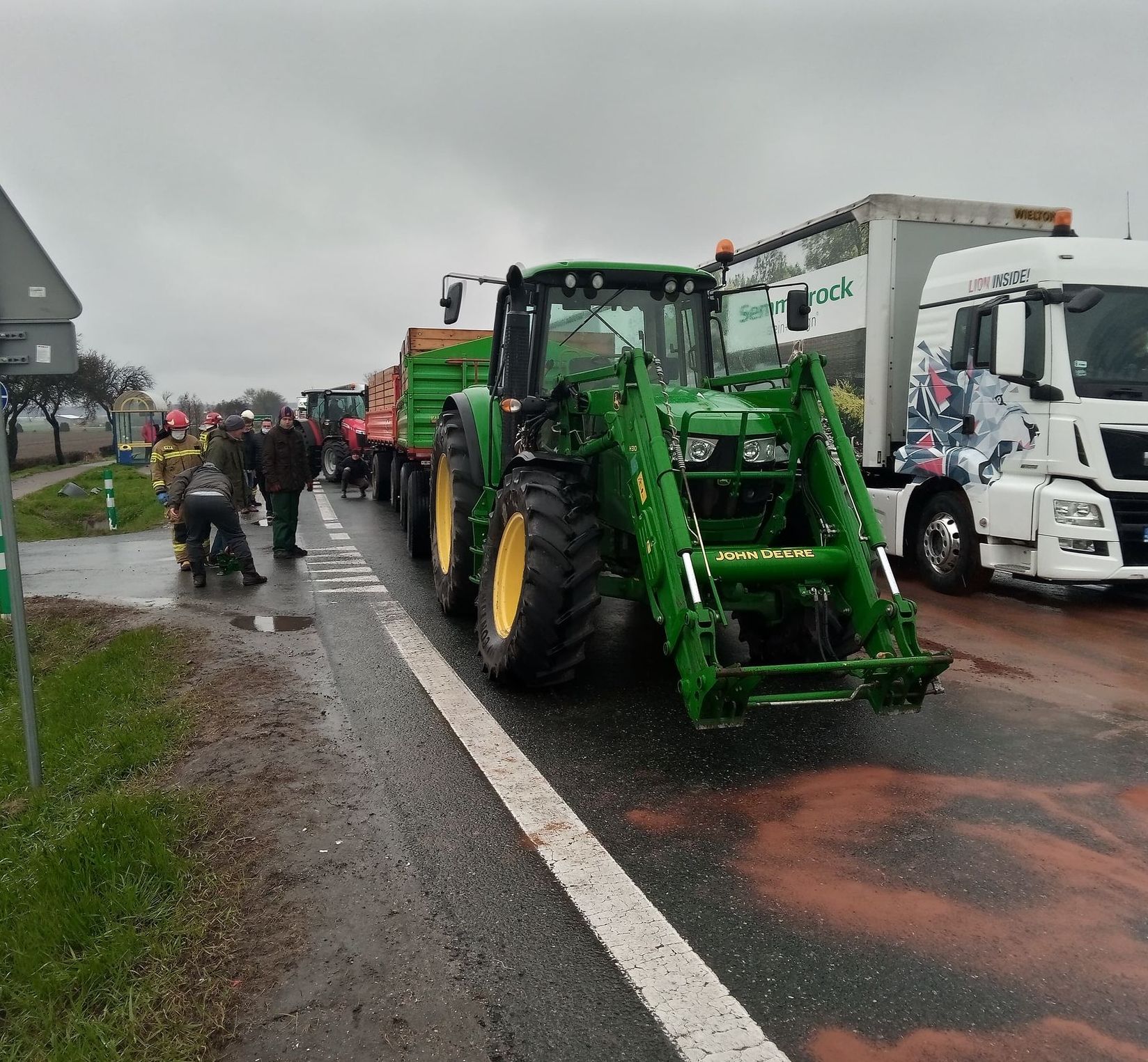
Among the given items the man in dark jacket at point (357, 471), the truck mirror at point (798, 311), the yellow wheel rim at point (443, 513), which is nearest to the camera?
the truck mirror at point (798, 311)

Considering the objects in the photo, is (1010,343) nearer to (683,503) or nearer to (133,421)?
(683,503)

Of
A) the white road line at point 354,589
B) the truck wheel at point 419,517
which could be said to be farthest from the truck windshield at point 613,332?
the truck wheel at point 419,517

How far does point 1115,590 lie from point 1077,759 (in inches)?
201

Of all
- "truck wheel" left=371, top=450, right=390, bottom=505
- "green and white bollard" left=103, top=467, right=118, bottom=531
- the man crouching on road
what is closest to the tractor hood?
the man crouching on road

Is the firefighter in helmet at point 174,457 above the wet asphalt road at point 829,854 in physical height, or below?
above

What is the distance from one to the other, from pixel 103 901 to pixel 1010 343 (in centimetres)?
732

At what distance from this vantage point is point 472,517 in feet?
23.3

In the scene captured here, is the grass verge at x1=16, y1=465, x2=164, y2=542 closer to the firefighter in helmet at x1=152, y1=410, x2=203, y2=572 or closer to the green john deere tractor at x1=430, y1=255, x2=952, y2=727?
the firefighter in helmet at x1=152, y1=410, x2=203, y2=572

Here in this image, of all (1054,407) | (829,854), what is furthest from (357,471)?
(829,854)

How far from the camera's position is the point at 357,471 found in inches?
895

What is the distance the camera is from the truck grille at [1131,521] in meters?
7.30

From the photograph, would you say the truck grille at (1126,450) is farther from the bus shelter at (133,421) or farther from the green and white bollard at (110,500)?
the bus shelter at (133,421)

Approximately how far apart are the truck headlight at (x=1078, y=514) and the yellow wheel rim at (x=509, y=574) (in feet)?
15.0

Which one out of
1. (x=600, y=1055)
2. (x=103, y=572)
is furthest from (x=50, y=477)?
(x=600, y=1055)
